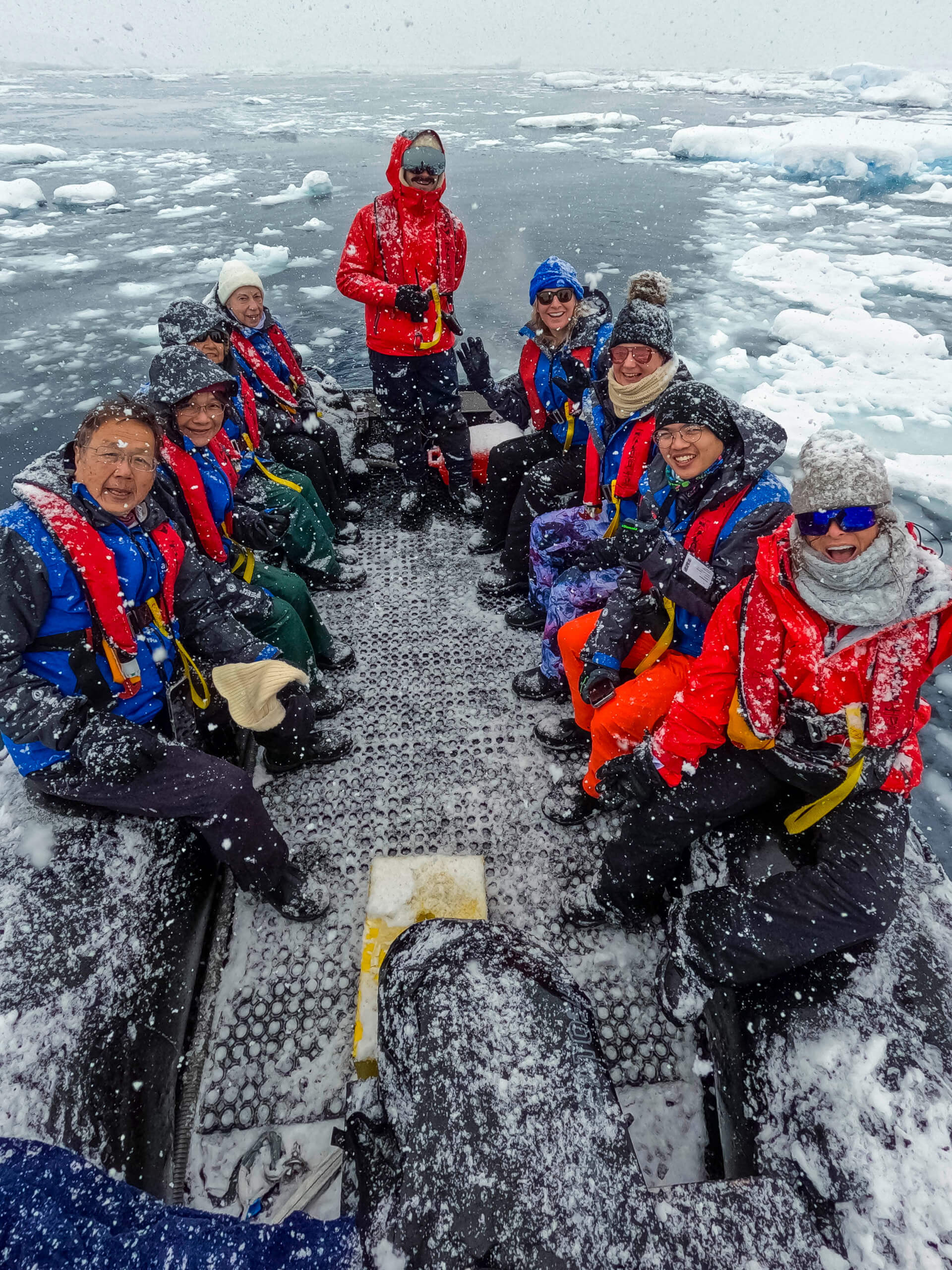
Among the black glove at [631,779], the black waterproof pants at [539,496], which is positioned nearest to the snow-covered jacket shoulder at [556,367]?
the black waterproof pants at [539,496]

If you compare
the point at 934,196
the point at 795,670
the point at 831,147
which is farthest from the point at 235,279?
the point at 831,147

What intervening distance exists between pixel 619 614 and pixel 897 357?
832 cm

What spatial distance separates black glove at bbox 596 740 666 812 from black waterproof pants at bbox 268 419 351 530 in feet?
7.84

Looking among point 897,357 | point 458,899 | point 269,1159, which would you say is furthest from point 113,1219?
point 897,357

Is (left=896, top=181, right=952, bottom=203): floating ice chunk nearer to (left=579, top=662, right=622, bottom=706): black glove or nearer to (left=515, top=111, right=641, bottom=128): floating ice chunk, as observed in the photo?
(left=515, top=111, right=641, bottom=128): floating ice chunk

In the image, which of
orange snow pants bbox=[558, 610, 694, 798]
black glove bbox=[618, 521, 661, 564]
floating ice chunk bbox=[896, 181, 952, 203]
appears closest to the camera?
orange snow pants bbox=[558, 610, 694, 798]

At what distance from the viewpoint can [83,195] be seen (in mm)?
17609

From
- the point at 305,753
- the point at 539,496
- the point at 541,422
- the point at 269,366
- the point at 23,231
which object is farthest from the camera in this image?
the point at 23,231

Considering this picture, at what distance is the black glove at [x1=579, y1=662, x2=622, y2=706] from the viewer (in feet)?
7.32

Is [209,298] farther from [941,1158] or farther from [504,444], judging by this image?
[941,1158]

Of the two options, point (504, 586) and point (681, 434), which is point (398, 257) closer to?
point (504, 586)

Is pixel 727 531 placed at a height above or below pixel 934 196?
below

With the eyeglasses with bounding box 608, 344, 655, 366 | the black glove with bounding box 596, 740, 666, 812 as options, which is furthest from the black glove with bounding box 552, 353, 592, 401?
the black glove with bounding box 596, 740, 666, 812

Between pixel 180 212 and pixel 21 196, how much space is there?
5451mm
